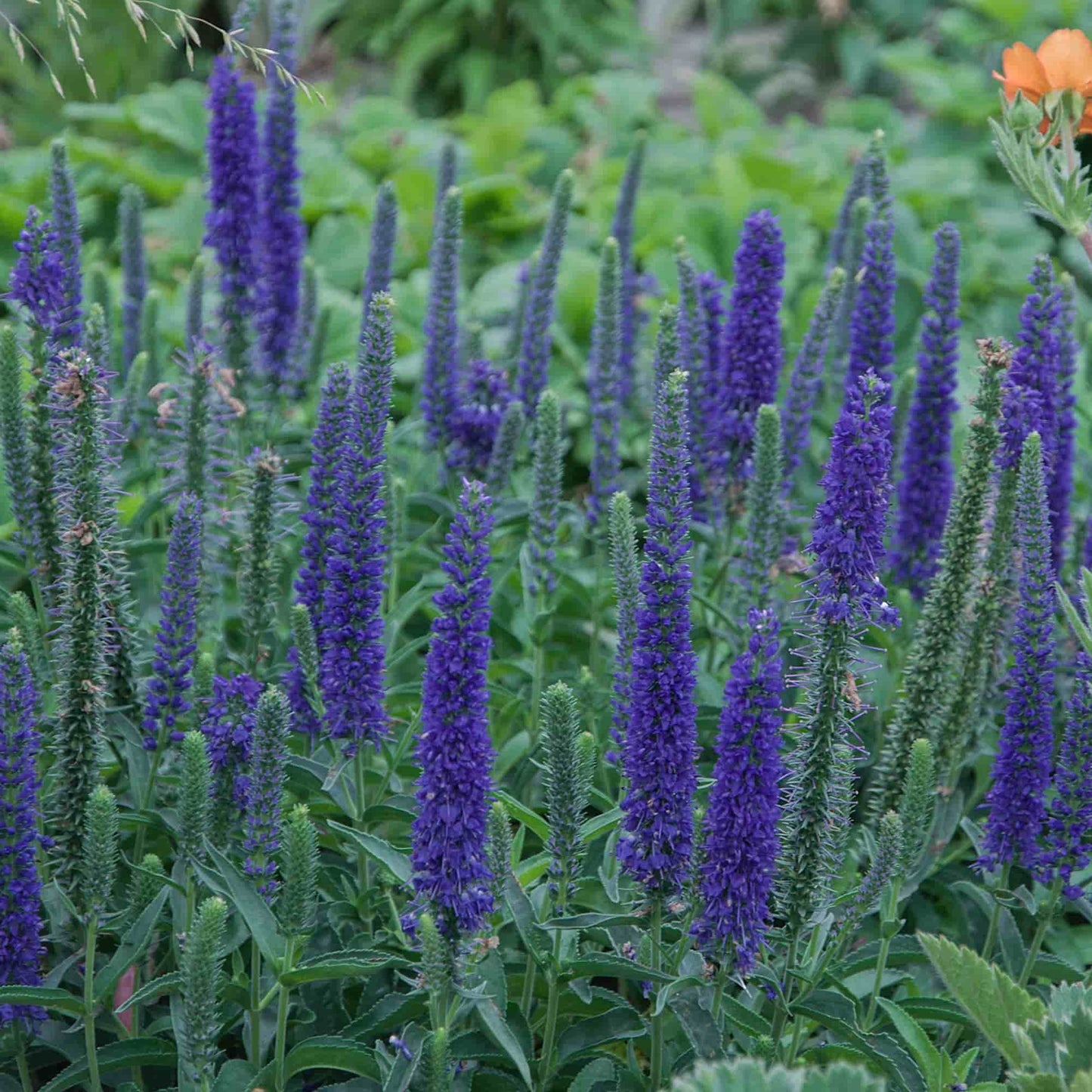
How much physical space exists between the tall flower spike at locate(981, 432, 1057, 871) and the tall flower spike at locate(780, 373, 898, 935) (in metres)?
0.54

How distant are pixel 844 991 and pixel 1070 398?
69.8 inches

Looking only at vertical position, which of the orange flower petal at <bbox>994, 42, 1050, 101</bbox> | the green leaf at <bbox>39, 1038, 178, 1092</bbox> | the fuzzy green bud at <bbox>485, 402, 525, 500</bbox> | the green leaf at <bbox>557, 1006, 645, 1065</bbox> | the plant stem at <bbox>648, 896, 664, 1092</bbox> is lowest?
the green leaf at <bbox>39, 1038, 178, 1092</bbox>

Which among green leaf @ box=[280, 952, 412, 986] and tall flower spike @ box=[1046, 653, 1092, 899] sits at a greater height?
tall flower spike @ box=[1046, 653, 1092, 899]

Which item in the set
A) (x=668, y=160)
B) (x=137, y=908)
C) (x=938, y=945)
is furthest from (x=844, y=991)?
(x=668, y=160)

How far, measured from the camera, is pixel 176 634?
3074 mm

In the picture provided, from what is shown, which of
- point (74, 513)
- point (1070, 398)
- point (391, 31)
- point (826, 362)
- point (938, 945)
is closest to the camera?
point (938, 945)

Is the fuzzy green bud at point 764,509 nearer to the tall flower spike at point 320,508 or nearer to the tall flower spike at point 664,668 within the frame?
the tall flower spike at point 664,668

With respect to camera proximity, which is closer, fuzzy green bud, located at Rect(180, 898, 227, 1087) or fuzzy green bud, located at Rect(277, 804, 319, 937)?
fuzzy green bud, located at Rect(180, 898, 227, 1087)

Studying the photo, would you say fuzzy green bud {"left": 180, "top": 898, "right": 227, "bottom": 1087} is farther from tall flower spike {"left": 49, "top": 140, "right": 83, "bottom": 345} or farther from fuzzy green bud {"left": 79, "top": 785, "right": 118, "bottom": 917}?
tall flower spike {"left": 49, "top": 140, "right": 83, "bottom": 345}

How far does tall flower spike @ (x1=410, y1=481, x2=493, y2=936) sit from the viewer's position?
97.3 inches

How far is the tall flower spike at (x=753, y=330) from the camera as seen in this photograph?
12.7ft

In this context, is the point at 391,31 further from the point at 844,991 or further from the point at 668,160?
the point at 844,991

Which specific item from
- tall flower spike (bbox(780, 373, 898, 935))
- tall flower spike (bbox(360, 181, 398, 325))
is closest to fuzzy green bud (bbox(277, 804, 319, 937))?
tall flower spike (bbox(780, 373, 898, 935))

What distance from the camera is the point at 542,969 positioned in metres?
2.96
